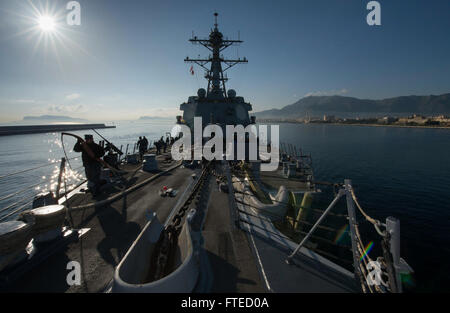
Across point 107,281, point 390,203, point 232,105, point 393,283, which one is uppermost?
point 232,105

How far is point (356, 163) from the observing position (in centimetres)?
2994

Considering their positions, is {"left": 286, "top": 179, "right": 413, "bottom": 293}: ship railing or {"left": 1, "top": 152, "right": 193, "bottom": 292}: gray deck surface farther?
{"left": 1, "top": 152, "right": 193, "bottom": 292}: gray deck surface

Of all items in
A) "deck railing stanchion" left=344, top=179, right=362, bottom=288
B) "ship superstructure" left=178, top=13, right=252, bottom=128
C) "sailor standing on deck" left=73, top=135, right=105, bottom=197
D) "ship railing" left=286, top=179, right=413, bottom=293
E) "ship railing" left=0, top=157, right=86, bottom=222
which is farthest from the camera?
"ship superstructure" left=178, top=13, right=252, bottom=128

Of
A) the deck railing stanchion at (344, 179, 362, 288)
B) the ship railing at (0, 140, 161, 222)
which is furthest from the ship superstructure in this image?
the deck railing stanchion at (344, 179, 362, 288)

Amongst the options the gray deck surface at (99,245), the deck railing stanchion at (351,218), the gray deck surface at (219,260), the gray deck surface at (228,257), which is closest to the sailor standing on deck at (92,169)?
the gray deck surface at (99,245)

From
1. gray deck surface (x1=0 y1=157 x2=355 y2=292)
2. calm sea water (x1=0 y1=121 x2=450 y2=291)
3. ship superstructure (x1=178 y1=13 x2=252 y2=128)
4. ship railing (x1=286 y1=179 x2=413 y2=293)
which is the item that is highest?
ship superstructure (x1=178 y1=13 x2=252 y2=128)

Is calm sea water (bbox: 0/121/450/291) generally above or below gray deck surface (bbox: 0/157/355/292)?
below

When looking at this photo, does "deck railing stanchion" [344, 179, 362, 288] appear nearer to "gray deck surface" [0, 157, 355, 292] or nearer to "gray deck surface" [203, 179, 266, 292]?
"gray deck surface" [0, 157, 355, 292]

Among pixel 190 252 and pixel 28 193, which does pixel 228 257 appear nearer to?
pixel 190 252
